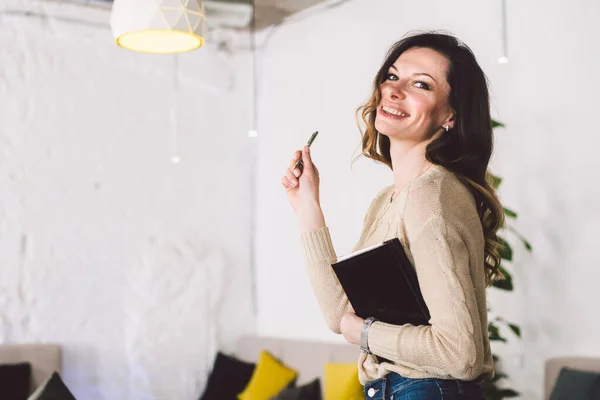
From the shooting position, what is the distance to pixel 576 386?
265cm

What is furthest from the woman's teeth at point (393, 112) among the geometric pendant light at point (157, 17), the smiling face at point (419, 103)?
the geometric pendant light at point (157, 17)

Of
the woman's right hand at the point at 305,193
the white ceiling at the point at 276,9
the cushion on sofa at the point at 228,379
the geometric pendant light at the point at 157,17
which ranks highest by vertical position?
the white ceiling at the point at 276,9

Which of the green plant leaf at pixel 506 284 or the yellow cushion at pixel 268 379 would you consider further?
the yellow cushion at pixel 268 379

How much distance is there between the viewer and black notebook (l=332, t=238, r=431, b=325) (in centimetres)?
128

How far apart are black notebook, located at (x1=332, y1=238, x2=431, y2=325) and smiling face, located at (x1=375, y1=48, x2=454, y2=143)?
0.90ft

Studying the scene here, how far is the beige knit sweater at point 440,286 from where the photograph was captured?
1.22 metres

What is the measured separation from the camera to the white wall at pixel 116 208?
4.34 meters

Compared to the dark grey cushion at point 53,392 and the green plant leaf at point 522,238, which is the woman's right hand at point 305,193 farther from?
the dark grey cushion at point 53,392

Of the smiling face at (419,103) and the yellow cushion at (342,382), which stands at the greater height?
the smiling face at (419,103)

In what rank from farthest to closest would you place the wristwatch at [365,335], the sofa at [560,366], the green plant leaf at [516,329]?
1. the green plant leaf at [516,329]
2. the sofa at [560,366]
3. the wristwatch at [365,335]

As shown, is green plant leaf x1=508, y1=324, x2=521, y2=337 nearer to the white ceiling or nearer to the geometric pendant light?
the geometric pendant light

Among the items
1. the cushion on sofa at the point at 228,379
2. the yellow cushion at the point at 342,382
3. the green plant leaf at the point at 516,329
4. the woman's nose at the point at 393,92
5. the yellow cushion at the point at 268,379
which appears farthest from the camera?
the cushion on sofa at the point at 228,379

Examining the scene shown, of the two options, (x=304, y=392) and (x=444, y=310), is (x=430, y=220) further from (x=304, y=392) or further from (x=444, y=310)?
(x=304, y=392)

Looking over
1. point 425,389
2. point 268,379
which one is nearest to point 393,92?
point 425,389
